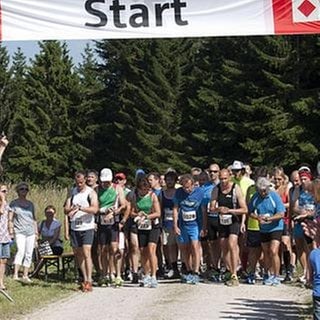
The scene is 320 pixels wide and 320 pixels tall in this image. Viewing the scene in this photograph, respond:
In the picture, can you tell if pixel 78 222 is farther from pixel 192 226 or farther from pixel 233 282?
pixel 233 282

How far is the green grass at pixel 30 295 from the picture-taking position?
11.6 meters

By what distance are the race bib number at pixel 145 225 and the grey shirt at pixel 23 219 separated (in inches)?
89.4

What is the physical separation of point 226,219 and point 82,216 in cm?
224

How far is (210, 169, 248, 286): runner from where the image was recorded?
13922mm

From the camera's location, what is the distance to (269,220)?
13.7 meters

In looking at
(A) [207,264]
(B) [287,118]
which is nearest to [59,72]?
(B) [287,118]

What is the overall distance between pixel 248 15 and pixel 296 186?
3862 mm

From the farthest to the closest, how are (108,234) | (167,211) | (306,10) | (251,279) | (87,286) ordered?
(167,211), (108,234), (251,279), (87,286), (306,10)

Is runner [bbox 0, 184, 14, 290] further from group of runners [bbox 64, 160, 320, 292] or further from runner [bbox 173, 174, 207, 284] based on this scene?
runner [bbox 173, 174, 207, 284]

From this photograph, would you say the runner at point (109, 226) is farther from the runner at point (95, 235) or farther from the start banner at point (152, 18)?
the start banner at point (152, 18)

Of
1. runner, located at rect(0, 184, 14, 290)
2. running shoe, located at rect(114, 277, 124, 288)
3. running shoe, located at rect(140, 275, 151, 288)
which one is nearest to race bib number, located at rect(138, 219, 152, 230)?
running shoe, located at rect(140, 275, 151, 288)

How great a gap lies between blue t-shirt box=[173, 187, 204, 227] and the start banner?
4.24m

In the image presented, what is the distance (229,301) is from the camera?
1203 centimetres

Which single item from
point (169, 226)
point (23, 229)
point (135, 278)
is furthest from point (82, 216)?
point (23, 229)
